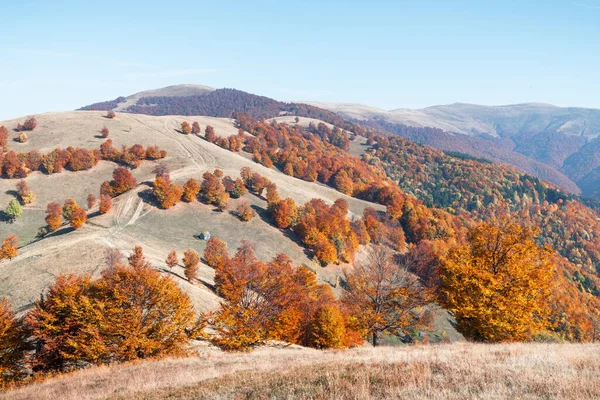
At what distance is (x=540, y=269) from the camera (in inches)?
1085

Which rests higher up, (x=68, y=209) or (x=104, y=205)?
(x=104, y=205)

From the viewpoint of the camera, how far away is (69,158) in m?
112

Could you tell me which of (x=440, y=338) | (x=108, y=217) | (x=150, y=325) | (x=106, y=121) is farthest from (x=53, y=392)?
(x=106, y=121)

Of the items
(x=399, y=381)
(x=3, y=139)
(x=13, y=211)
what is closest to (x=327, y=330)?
(x=399, y=381)

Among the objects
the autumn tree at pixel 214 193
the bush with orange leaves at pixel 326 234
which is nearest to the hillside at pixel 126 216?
the autumn tree at pixel 214 193

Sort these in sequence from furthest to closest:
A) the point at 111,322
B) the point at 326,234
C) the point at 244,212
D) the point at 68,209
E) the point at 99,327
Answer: the point at 326,234
the point at 244,212
the point at 68,209
the point at 99,327
the point at 111,322

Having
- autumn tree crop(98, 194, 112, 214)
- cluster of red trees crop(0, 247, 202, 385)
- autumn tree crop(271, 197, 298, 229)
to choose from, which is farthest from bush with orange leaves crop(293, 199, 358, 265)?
cluster of red trees crop(0, 247, 202, 385)

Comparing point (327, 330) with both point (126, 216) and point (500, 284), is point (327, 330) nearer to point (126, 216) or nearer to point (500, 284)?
point (500, 284)

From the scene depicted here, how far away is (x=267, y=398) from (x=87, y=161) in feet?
414

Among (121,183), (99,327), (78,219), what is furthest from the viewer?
(121,183)

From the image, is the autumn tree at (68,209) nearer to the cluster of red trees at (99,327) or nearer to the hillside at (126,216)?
the hillside at (126,216)

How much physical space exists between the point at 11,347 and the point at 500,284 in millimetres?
41990

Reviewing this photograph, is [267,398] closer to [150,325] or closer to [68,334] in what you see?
[150,325]

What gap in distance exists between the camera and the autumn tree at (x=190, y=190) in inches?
3842
